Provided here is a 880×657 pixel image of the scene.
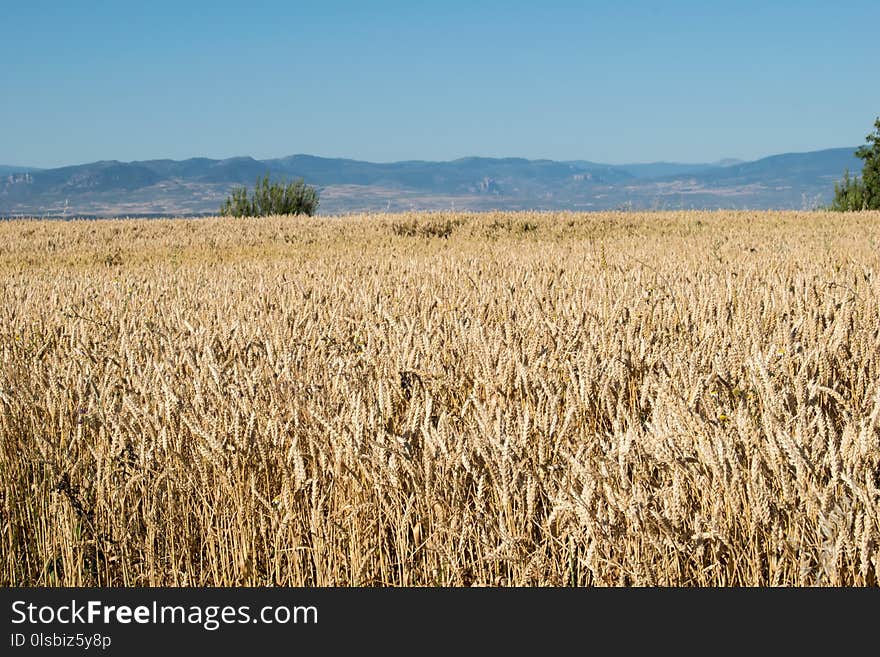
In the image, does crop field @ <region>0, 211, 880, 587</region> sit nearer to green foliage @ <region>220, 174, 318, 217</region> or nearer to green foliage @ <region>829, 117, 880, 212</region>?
green foliage @ <region>220, 174, 318, 217</region>

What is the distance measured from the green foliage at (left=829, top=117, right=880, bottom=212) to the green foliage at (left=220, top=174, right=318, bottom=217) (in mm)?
18893

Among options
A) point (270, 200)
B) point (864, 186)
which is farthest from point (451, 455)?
point (864, 186)

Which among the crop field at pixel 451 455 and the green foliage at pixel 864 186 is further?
the green foliage at pixel 864 186

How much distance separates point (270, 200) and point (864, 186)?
2485 centimetres

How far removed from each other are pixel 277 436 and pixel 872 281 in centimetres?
483

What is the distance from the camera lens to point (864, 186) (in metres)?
35.5

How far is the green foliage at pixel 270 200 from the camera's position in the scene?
2644 cm

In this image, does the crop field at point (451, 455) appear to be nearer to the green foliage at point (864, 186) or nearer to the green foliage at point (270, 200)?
the green foliage at point (270, 200)

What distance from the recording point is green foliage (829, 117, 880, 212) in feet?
106

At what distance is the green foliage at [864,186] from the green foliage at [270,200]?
18893mm

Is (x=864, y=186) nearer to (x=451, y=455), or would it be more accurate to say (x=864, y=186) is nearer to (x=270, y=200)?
(x=270, y=200)

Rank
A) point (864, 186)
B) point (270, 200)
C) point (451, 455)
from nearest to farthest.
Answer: point (451, 455) < point (270, 200) < point (864, 186)

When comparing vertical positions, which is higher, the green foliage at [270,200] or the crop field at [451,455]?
A: the green foliage at [270,200]

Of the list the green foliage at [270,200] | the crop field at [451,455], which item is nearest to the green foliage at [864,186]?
the green foliage at [270,200]
